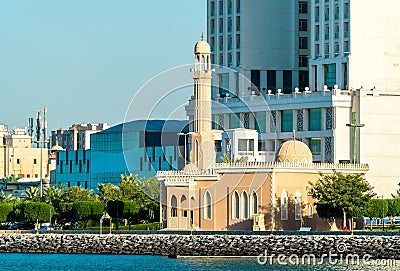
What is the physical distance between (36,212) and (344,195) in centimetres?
3110

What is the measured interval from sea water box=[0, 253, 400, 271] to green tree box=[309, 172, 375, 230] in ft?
49.8

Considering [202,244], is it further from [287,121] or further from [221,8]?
[221,8]

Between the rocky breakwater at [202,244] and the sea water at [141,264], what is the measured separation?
61.9 inches

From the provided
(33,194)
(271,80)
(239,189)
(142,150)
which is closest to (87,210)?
(239,189)

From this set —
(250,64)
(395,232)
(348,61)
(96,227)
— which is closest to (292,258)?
(395,232)

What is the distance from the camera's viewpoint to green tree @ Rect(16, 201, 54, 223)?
420ft

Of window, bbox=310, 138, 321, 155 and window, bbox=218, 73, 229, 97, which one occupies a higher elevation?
window, bbox=218, 73, 229, 97

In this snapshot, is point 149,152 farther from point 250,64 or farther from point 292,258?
point 292,258

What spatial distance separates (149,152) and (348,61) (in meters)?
56.8

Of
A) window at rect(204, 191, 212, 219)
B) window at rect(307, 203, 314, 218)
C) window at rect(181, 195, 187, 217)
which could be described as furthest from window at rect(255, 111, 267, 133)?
window at rect(307, 203, 314, 218)

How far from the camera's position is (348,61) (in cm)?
13850

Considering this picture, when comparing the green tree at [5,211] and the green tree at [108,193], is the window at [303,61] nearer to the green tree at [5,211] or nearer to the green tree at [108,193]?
the green tree at [108,193]

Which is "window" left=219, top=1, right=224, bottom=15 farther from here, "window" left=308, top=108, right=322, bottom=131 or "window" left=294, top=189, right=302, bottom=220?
"window" left=294, top=189, right=302, bottom=220

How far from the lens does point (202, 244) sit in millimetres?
104062
